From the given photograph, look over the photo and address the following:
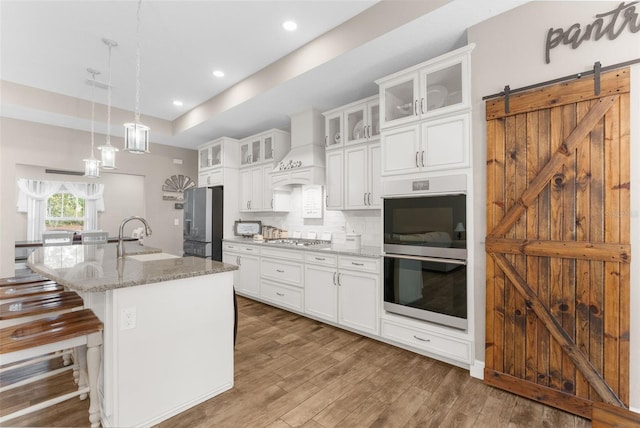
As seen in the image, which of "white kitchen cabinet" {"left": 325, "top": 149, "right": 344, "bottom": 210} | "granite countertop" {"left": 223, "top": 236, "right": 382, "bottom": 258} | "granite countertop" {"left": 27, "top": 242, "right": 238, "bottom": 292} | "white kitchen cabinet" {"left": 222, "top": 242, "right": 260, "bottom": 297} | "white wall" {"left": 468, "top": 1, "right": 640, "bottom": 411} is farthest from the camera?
"white kitchen cabinet" {"left": 222, "top": 242, "right": 260, "bottom": 297}

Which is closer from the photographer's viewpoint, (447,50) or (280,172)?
(447,50)

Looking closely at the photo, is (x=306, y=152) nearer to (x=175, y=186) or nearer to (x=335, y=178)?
(x=335, y=178)

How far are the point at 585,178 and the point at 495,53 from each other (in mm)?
1164

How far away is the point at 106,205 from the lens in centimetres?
684

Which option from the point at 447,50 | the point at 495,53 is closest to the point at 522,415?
the point at 495,53

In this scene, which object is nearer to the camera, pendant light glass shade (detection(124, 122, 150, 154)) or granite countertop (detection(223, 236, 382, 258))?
pendant light glass shade (detection(124, 122, 150, 154))

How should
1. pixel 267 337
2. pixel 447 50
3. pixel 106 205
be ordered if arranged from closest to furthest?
pixel 447 50, pixel 267 337, pixel 106 205

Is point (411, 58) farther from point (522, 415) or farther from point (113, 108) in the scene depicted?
point (113, 108)

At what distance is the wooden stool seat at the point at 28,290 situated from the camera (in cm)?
203

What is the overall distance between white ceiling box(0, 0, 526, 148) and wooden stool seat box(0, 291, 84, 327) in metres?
2.44

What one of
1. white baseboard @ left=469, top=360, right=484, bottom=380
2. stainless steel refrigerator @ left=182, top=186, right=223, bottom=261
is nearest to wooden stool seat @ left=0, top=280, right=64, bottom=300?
stainless steel refrigerator @ left=182, top=186, right=223, bottom=261

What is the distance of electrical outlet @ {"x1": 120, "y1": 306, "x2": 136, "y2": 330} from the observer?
1665 millimetres

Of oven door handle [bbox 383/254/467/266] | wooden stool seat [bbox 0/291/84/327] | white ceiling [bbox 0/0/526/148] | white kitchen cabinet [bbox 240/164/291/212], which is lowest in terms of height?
wooden stool seat [bbox 0/291/84/327]

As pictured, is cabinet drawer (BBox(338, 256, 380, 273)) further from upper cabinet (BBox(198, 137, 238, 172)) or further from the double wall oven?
upper cabinet (BBox(198, 137, 238, 172))
